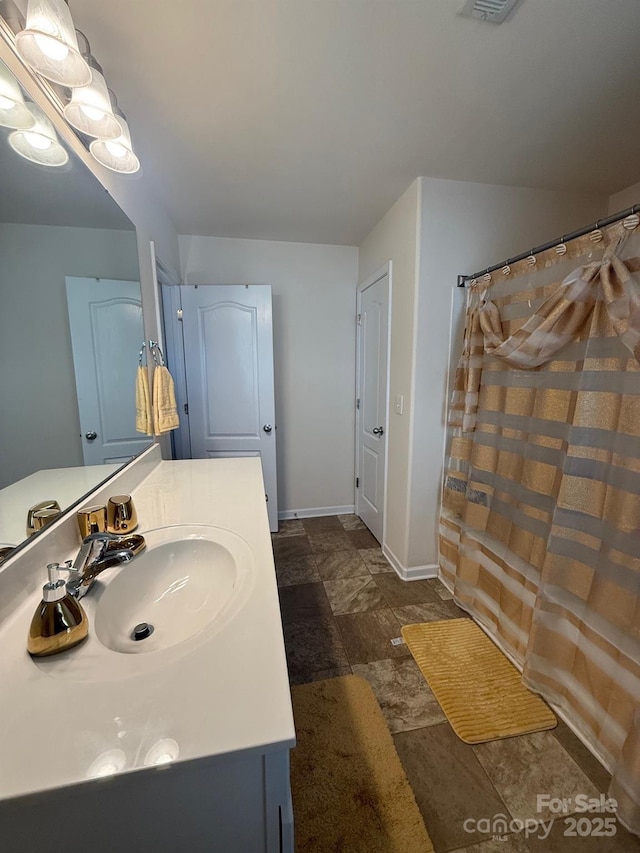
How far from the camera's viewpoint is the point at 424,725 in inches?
49.7

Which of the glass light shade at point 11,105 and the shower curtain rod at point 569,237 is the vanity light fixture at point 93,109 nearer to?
the glass light shade at point 11,105

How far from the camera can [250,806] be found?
48cm

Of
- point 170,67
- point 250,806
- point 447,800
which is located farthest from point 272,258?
point 447,800

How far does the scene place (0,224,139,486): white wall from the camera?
2.45 ft

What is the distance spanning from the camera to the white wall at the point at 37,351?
75cm

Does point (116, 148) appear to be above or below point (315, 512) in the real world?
above

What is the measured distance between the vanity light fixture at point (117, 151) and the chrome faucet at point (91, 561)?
4.04 ft

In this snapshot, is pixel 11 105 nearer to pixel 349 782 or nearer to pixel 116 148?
pixel 116 148

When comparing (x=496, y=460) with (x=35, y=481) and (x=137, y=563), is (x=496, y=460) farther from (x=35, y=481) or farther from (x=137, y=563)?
(x=35, y=481)

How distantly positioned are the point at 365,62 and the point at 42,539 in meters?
1.76

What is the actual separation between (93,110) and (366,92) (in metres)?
0.95

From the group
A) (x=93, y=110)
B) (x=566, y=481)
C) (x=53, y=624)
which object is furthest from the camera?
(x=566, y=481)

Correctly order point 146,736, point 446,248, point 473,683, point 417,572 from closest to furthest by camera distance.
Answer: point 146,736
point 473,683
point 446,248
point 417,572

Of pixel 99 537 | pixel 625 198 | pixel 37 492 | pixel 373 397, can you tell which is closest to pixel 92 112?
pixel 37 492
